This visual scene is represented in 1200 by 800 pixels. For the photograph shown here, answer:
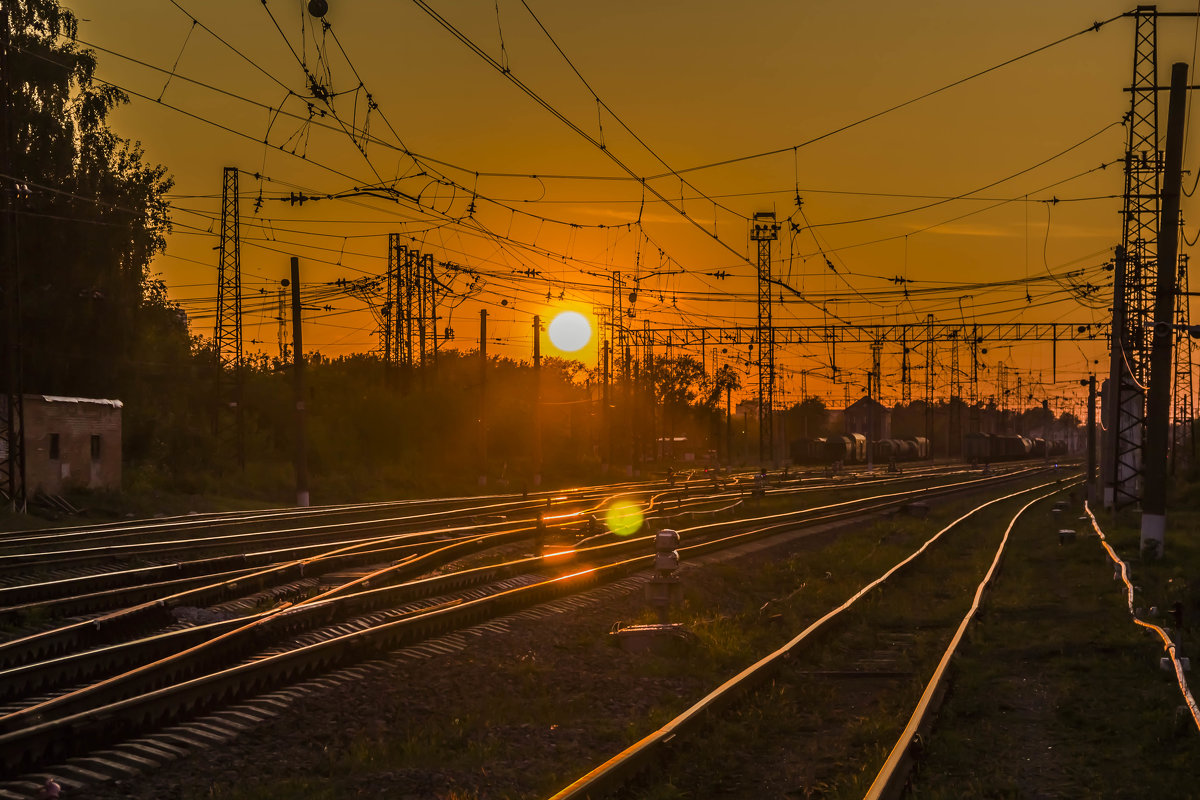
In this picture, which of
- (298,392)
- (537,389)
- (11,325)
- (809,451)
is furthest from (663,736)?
(809,451)

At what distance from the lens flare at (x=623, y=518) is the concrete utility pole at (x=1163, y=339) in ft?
39.3

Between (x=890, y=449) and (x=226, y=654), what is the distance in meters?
96.4

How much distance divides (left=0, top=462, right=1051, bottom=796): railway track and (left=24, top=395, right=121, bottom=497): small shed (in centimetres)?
1942

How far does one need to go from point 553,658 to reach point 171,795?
19.2 ft

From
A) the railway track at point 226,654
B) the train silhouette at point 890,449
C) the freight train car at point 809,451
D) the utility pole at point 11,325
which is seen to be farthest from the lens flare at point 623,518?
the freight train car at point 809,451

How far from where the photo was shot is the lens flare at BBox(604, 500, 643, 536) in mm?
29766

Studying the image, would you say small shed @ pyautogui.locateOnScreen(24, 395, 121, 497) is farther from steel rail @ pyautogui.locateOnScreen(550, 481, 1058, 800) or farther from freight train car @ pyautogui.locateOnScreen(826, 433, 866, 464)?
freight train car @ pyautogui.locateOnScreen(826, 433, 866, 464)

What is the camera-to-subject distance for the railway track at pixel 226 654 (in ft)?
28.4

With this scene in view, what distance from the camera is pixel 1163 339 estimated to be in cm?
2270

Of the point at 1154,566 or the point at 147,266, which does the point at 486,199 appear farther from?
the point at 147,266

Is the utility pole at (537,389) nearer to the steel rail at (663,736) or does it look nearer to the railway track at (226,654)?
the railway track at (226,654)

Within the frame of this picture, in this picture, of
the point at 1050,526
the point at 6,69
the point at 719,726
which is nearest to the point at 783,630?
the point at 719,726

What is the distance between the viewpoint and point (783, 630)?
15414 millimetres

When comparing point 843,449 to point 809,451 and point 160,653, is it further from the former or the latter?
point 160,653
